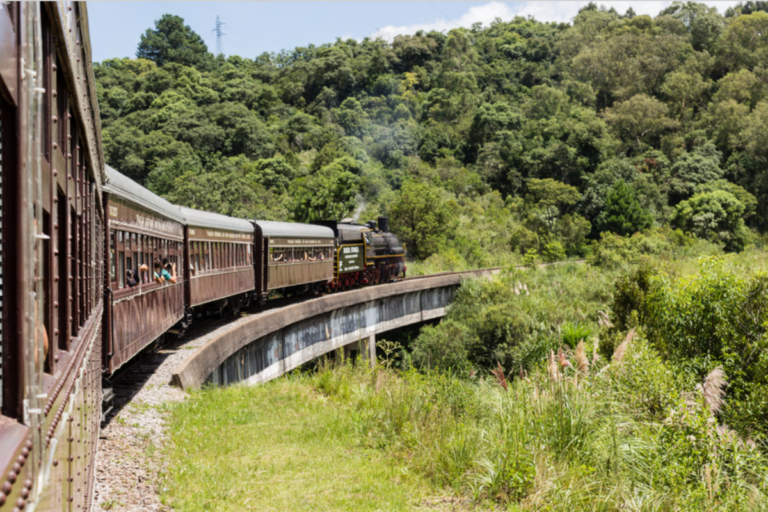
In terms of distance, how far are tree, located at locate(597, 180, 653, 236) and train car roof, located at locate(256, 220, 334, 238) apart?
40.5 metres

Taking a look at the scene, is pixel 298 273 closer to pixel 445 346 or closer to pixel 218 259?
pixel 218 259

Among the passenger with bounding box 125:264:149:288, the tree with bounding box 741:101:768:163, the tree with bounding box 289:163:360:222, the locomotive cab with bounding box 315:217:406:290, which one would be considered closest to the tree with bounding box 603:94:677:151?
the tree with bounding box 741:101:768:163

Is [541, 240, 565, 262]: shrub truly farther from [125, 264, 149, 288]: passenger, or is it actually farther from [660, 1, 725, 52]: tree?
[660, 1, 725, 52]: tree

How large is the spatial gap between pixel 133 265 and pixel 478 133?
76093 millimetres

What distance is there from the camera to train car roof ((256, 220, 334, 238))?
20569mm

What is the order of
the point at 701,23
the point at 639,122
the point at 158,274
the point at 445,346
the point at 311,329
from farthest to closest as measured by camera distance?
the point at 701,23 < the point at 639,122 < the point at 445,346 < the point at 311,329 < the point at 158,274

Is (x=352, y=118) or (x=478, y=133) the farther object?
(x=352, y=118)

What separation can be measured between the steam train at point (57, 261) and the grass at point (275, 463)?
1411 millimetres

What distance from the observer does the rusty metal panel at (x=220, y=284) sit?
14.7m

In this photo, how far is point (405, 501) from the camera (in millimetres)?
7082

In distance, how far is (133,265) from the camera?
9.35m

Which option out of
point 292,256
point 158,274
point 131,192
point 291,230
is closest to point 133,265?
point 131,192

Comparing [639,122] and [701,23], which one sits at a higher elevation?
[701,23]

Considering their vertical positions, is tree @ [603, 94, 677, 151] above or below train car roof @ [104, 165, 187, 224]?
above
